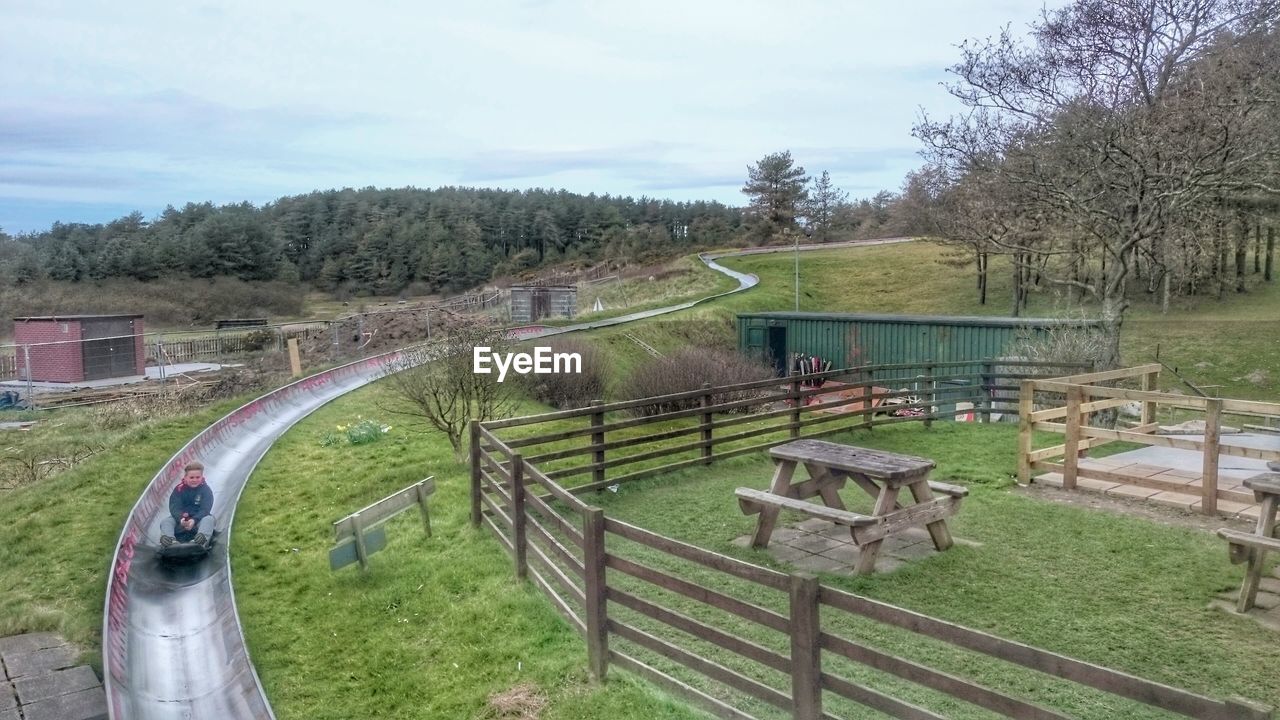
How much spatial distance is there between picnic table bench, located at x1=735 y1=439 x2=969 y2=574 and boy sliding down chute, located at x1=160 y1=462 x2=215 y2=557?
5.41 m

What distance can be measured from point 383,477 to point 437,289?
79121 mm

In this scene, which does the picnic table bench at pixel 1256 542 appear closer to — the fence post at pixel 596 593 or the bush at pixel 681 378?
the fence post at pixel 596 593

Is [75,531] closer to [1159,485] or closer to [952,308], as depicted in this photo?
[1159,485]

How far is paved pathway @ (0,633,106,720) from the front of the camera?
5137mm

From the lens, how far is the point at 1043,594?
6426 mm

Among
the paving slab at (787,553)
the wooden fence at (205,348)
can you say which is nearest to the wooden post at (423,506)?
the paving slab at (787,553)

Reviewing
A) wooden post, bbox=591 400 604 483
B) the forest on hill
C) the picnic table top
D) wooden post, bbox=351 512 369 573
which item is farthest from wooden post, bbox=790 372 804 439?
the forest on hill

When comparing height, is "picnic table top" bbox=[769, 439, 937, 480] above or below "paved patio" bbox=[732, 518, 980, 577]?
above

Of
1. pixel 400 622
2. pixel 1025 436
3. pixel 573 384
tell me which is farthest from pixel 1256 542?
pixel 573 384

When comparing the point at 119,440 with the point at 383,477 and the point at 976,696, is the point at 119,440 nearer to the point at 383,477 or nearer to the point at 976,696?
the point at 383,477

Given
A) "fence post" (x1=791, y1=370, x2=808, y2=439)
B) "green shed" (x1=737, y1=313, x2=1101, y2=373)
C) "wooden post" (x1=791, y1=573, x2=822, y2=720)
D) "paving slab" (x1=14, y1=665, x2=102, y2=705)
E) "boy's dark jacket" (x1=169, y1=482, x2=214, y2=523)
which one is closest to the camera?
"wooden post" (x1=791, y1=573, x2=822, y2=720)

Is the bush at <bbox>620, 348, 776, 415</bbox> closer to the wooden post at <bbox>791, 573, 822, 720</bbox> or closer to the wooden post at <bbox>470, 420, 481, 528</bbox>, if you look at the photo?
the wooden post at <bbox>470, 420, 481, 528</bbox>

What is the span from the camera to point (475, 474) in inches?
335

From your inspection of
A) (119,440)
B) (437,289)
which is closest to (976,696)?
(119,440)
